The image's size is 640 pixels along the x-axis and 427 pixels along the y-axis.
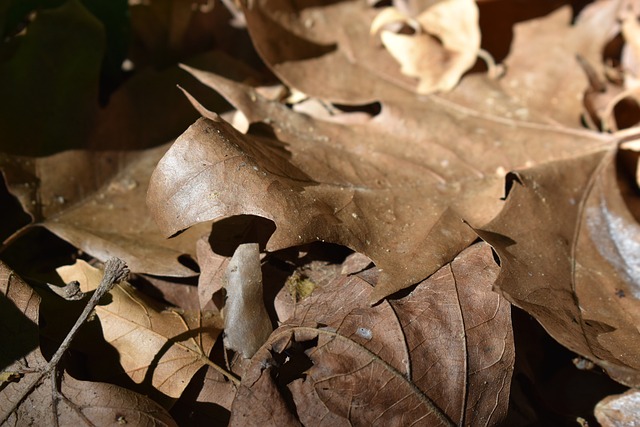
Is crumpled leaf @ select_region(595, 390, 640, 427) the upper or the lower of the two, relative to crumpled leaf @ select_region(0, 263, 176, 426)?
lower

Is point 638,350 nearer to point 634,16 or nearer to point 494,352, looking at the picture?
point 494,352

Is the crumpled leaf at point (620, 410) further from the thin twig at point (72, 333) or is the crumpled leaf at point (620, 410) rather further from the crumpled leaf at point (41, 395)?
the thin twig at point (72, 333)

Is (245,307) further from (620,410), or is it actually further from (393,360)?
(620,410)

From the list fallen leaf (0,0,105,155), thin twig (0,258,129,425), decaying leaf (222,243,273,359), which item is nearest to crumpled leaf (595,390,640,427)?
decaying leaf (222,243,273,359)

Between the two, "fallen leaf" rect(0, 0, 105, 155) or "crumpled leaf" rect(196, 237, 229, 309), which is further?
"fallen leaf" rect(0, 0, 105, 155)

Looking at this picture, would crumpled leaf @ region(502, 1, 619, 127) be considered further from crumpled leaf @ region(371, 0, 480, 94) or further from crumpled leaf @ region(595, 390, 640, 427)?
crumpled leaf @ region(595, 390, 640, 427)

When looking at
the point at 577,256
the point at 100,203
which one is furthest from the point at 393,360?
the point at 100,203
